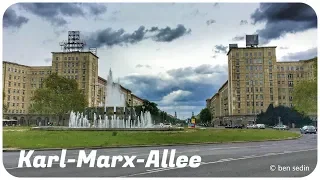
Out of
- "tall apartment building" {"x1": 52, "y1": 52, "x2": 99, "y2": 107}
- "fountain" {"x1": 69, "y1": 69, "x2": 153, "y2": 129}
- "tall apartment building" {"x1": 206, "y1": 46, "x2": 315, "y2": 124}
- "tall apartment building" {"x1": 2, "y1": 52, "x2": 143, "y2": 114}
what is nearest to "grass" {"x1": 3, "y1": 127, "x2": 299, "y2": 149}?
"fountain" {"x1": 69, "y1": 69, "x2": 153, "y2": 129}

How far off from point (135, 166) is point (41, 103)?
4856 centimetres

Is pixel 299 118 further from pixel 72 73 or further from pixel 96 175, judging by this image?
pixel 96 175

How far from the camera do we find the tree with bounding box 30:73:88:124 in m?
51.9

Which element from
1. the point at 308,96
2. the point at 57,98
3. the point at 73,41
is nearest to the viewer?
the point at 73,41

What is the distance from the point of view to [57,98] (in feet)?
170

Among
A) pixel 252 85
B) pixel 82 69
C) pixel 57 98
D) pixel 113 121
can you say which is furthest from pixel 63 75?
pixel 252 85

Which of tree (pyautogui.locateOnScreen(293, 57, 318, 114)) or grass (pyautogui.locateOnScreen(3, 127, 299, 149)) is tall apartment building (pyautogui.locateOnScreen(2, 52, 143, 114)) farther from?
tree (pyautogui.locateOnScreen(293, 57, 318, 114))

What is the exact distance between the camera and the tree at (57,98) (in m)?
51.9

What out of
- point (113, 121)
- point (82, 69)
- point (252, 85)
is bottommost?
point (113, 121)

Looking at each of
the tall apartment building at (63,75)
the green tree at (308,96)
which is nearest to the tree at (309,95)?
the green tree at (308,96)

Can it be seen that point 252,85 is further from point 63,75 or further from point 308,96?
point 308,96

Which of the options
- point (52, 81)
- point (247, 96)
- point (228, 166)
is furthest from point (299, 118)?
point (228, 166)

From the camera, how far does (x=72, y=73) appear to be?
75.9m

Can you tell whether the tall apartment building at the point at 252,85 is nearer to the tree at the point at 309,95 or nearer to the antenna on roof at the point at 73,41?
the tree at the point at 309,95
